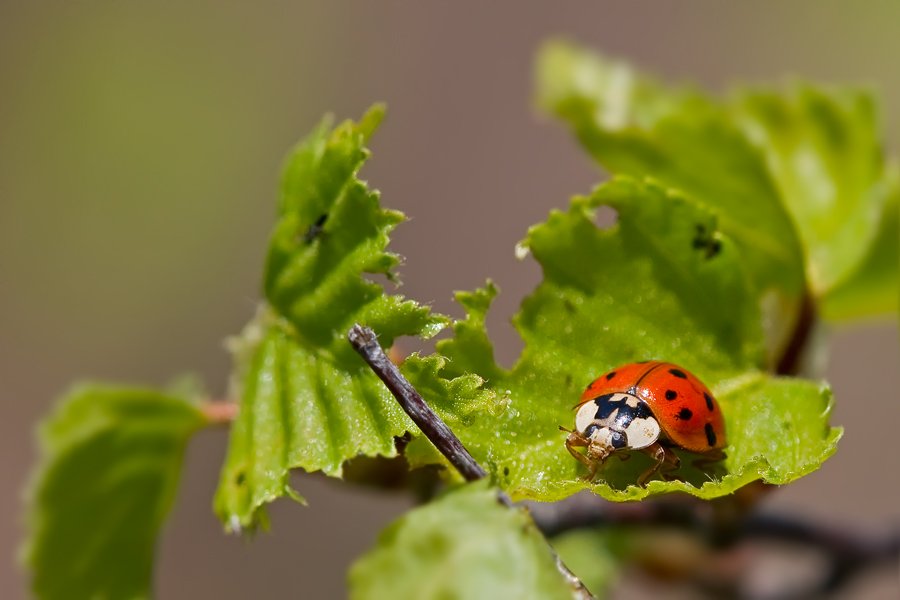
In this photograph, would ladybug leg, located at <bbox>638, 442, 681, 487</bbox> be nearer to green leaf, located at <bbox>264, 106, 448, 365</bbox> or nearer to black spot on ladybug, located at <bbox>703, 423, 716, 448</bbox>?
black spot on ladybug, located at <bbox>703, 423, 716, 448</bbox>

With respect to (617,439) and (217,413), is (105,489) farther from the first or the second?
(617,439)

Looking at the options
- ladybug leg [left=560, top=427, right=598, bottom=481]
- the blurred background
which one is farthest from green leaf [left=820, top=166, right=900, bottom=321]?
the blurred background

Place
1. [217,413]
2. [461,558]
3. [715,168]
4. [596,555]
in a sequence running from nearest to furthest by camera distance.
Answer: [461,558], [715,168], [217,413], [596,555]

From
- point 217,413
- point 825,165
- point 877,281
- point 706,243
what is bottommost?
point 877,281

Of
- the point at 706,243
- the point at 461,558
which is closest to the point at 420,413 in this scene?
the point at 461,558

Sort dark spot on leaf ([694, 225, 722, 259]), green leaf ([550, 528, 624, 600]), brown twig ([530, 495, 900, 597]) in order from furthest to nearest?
green leaf ([550, 528, 624, 600]) → brown twig ([530, 495, 900, 597]) → dark spot on leaf ([694, 225, 722, 259])

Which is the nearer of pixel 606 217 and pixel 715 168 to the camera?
pixel 606 217

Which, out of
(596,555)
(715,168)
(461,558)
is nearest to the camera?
(461,558)
